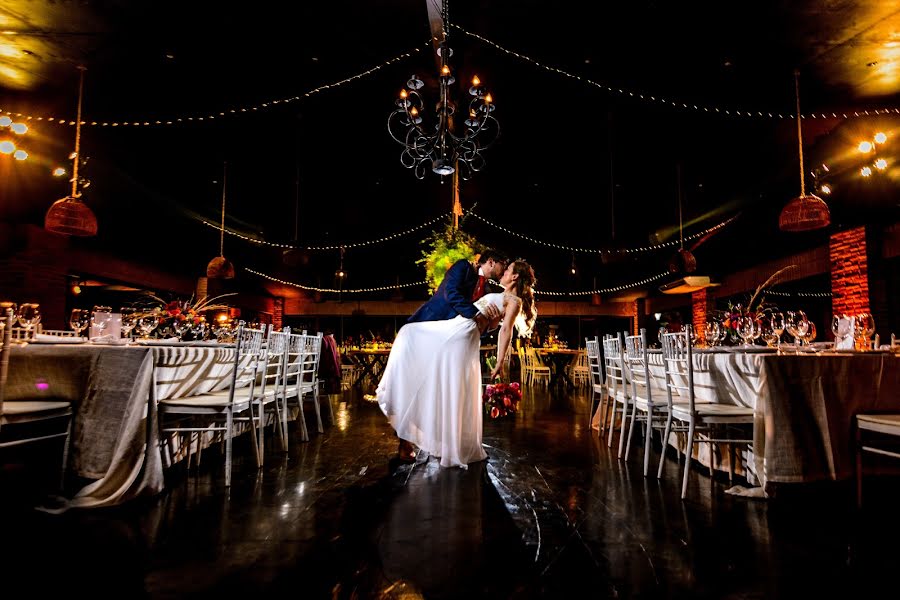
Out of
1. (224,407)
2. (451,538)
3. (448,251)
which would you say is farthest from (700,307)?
(224,407)

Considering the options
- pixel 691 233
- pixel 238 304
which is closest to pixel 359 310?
pixel 238 304

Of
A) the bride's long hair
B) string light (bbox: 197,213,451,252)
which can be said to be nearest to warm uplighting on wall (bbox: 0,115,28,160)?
string light (bbox: 197,213,451,252)

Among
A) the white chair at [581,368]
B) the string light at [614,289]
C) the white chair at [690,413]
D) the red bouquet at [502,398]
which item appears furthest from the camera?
the string light at [614,289]

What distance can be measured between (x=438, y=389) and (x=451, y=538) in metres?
1.26

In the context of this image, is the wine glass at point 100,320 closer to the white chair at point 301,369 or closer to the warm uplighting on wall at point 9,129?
the white chair at point 301,369

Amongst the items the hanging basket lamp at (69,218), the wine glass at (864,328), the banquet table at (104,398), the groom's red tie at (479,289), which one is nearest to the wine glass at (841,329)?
the wine glass at (864,328)

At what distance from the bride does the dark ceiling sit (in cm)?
317

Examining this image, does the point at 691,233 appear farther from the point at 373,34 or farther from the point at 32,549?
the point at 32,549

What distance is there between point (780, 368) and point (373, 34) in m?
4.60

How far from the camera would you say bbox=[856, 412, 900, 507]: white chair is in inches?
88.7

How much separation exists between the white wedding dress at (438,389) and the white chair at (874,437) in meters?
2.15

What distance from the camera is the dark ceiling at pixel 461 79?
14.0 ft

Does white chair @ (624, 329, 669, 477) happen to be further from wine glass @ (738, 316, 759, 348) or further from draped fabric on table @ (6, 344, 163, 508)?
draped fabric on table @ (6, 344, 163, 508)

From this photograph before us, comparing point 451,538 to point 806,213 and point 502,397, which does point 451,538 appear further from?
point 806,213
